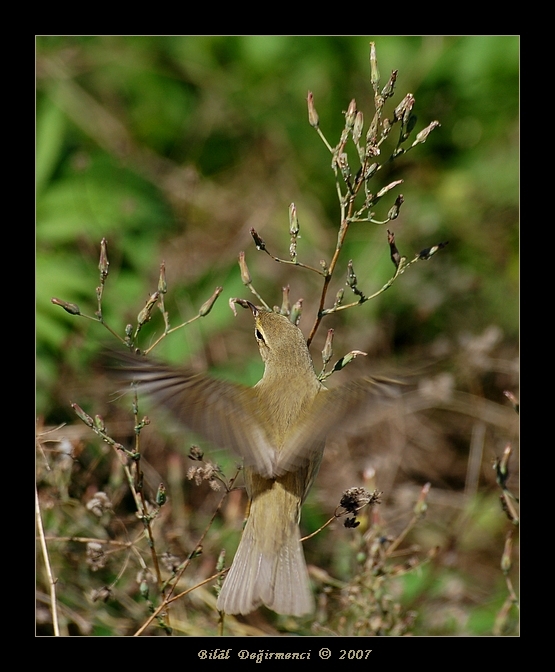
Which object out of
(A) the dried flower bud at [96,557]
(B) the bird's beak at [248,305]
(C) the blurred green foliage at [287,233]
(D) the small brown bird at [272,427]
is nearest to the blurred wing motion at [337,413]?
(D) the small brown bird at [272,427]

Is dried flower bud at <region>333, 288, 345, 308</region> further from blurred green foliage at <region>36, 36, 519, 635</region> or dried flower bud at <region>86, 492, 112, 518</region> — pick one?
blurred green foliage at <region>36, 36, 519, 635</region>

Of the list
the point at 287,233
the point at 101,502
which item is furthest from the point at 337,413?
the point at 287,233

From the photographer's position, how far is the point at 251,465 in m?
2.64

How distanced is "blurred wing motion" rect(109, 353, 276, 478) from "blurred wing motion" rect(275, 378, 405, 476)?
83 mm

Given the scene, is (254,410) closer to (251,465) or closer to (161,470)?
(251,465)

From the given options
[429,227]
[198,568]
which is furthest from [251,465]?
[429,227]

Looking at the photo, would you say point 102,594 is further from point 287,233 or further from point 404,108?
point 287,233

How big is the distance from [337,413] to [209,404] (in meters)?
0.44

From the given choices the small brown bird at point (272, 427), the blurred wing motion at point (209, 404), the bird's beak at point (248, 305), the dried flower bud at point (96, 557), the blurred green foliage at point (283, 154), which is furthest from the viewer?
the blurred green foliage at point (283, 154)

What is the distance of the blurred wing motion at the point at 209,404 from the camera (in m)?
2.30

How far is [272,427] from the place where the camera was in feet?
8.82

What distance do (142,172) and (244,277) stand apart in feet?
10.6

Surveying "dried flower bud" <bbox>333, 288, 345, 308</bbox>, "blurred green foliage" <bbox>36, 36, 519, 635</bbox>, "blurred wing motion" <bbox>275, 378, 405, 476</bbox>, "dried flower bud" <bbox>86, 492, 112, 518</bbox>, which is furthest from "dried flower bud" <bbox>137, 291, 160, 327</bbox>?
"blurred green foliage" <bbox>36, 36, 519, 635</bbox>

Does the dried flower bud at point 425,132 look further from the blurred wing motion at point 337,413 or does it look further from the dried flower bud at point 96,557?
the dried flower bud at point 96,557
